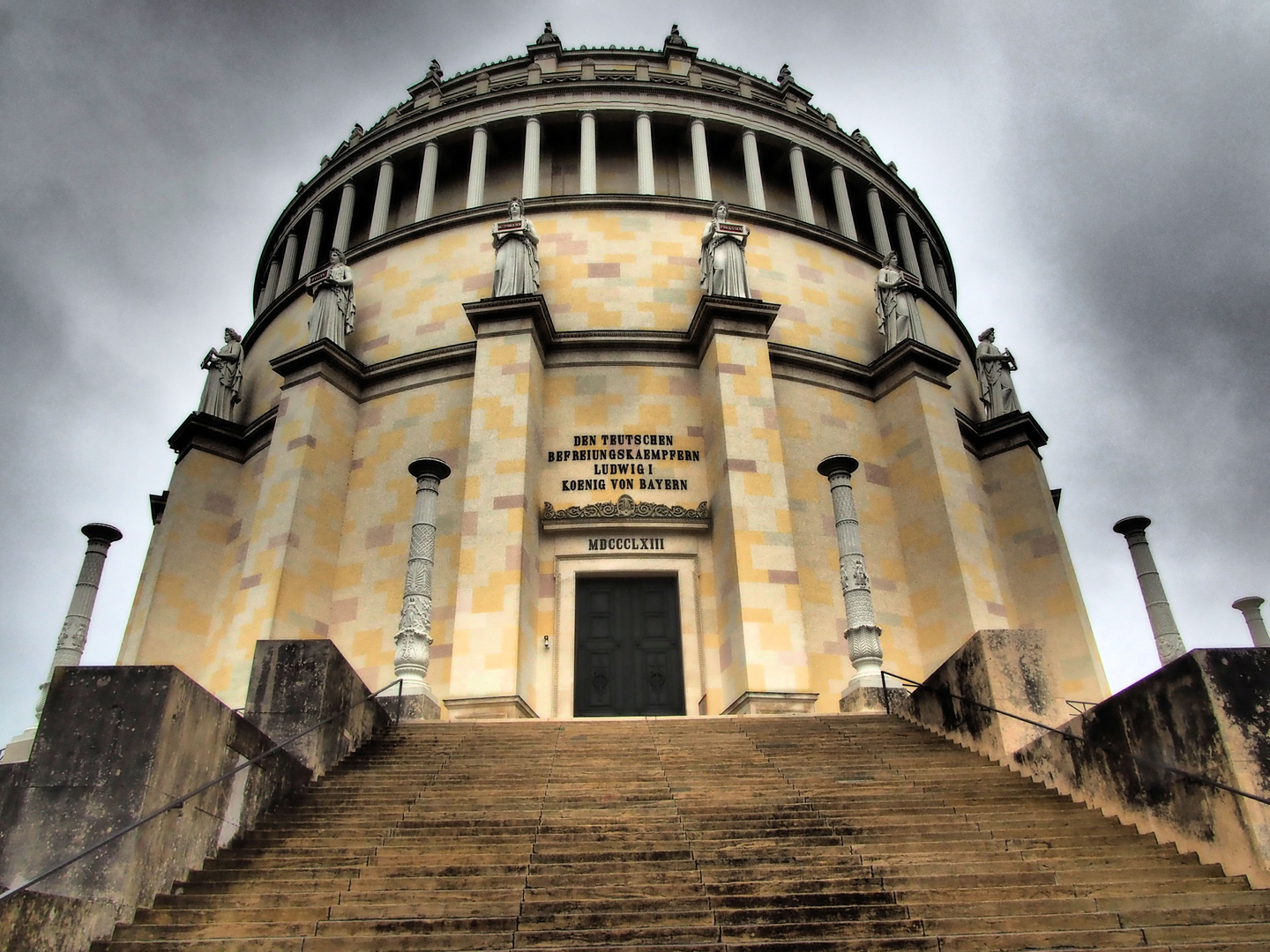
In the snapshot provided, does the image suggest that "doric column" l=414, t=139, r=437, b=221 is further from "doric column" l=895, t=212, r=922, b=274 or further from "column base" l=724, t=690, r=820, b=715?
"column base" l=724, t=690, r=820, b=715

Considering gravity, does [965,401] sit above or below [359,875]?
above

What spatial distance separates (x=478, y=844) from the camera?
836 centimetres

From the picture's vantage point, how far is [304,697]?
11.6 metres

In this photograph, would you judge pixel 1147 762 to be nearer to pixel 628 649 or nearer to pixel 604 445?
pixel 628 649

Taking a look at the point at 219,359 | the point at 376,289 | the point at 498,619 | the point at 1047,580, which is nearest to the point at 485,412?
the point at 498,619

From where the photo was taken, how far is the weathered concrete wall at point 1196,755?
25.5 ft

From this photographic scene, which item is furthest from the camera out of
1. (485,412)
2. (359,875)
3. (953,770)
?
(485,412)

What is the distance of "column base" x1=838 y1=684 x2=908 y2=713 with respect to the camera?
1509 cm

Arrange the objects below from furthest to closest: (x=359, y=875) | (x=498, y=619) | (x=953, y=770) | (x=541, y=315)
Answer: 1. (x=541, y=315)
2. (x=498, y=619)
3. (x=953, y=770)
4. (x=359, y=875)

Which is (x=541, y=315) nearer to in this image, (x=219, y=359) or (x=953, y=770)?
(x=219, y=359)

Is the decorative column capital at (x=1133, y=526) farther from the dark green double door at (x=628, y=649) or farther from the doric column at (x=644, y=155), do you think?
the doric column at (x=644, y=155)

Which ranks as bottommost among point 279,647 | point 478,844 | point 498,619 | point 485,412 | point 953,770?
point 478,844

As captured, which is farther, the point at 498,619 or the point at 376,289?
the point at 376,289

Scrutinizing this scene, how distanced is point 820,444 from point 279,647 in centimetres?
1416
